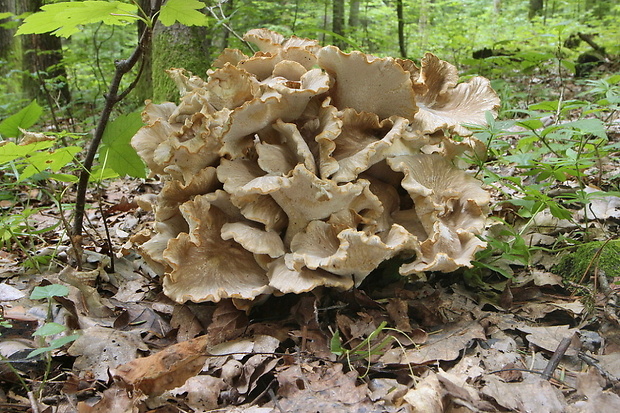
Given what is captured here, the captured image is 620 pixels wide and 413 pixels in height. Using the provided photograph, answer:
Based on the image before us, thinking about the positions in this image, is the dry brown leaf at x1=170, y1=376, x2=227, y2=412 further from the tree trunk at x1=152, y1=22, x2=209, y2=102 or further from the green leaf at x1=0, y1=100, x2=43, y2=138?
the tree trunk at x1=152, y1=22, x2=209, y2=102

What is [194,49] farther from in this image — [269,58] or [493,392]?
[493,392]

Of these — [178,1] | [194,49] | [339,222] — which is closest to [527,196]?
[339,222]

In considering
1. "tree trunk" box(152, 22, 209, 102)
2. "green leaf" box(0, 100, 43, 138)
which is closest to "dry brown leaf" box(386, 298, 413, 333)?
"green leaf" box(0, 100, 43, 138)

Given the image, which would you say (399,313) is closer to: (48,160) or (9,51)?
(48,160)

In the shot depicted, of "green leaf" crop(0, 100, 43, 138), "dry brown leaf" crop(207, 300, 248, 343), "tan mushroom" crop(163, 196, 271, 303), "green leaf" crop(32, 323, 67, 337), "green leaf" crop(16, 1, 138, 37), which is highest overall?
"green leaf" crop(16, 1, 138, 37)

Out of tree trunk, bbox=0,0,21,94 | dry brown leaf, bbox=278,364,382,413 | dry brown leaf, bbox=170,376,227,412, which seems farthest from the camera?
tree trunk, bbox=0,0,21,94

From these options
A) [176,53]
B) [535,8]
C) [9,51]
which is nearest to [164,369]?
[176,53]
